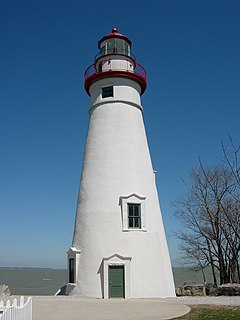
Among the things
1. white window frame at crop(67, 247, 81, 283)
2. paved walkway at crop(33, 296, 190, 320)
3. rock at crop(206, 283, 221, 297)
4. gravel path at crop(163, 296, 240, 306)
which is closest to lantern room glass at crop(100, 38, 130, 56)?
white window frame at crop(67, 247, 81, 283)

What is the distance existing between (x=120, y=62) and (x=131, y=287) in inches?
453

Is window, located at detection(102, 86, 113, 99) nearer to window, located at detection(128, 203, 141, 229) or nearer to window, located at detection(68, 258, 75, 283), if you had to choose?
window, located at detection(128, 203, 141, 229)

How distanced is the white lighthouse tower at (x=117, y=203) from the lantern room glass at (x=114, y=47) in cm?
10

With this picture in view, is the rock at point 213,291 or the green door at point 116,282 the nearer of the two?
the green door at point 116,282

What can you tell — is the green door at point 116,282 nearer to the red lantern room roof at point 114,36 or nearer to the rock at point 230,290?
the rock at point 230,290

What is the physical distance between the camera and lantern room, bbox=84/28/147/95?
→ 18609mm

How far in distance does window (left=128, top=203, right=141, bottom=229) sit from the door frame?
5.27 ft

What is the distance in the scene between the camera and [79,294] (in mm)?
16062

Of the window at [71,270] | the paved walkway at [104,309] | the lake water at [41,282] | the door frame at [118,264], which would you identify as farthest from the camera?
the lake water at [41,282]

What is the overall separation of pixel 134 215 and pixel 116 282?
3135 millimetres

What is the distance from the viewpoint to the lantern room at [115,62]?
1861 cm

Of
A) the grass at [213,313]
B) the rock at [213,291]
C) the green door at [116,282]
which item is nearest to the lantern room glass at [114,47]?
the green door at [116,282]

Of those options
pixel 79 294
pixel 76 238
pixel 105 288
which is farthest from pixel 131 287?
pixel 76 238

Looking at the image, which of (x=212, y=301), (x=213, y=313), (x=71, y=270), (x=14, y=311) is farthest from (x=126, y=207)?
(x=14, y=311)
